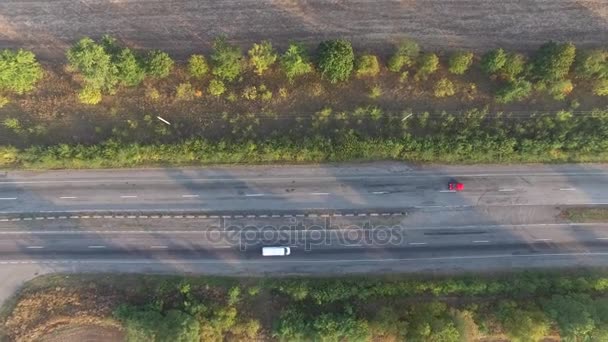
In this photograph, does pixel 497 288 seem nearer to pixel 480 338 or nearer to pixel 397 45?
pixel 480 338

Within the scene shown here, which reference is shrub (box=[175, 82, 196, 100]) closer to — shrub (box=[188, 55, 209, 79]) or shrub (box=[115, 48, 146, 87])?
shrub (box=[188, 55, 209, 79])

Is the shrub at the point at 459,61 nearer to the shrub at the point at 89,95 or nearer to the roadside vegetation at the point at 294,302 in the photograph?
the roadside vegetation at the point at 294,302

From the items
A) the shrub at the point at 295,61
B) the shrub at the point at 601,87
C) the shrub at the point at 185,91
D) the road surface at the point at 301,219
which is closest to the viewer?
the shrub at the point at 295,61

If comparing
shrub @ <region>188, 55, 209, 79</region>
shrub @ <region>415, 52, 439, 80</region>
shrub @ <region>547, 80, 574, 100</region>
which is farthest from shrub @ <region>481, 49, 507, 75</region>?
shrub @ <region>188, 55, 209, 79</region>

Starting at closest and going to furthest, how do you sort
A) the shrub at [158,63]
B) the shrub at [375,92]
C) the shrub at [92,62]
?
1. the shrub at [92,62]
2. the shrub at [158,63]
3. the shrub at [375,92]

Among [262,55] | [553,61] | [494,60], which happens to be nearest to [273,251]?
[262,55]

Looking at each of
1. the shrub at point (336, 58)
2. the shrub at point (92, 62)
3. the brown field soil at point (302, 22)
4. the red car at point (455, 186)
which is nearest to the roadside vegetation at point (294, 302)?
the red car at point (455, 186)
